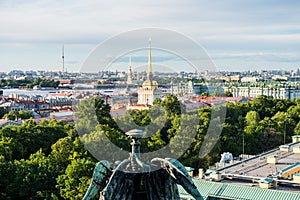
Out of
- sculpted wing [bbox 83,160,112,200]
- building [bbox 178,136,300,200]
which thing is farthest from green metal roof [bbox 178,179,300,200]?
sculpted wing [bbox 83,160,112,200]

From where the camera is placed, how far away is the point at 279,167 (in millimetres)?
23672

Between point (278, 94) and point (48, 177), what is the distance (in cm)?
9056

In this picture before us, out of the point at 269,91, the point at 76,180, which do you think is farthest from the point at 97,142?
the point at 269,91

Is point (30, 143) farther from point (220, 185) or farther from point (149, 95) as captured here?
point (149, 95)

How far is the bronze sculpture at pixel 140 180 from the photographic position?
315 inches

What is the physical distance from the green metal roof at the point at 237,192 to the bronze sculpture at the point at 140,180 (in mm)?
9299

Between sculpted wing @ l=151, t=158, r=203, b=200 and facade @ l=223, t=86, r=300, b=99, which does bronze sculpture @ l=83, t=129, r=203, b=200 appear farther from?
facade @ l=223, t=86, r=300, b=99

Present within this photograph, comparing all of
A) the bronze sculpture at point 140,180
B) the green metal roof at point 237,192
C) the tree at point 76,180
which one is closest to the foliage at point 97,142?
the tree at point 76,180

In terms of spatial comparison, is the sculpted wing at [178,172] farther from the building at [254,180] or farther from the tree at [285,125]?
the tree at [285,125]

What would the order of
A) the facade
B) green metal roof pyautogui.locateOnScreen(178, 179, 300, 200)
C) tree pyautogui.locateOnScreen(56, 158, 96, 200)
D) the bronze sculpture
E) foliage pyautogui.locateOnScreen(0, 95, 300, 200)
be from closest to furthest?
the bronze sculpture < green metal roof pyautogui.locateOnScreen(178, 179, 300, 200) < tree pyautogui.locateOnScreen(56, 158, 96, 200) < foliage pyautogui.locateOnScreen(0, 95, 300, 200) < the facade

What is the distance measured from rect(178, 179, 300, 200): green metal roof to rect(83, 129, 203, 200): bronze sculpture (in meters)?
9.30

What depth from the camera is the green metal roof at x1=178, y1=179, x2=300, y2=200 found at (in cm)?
1750

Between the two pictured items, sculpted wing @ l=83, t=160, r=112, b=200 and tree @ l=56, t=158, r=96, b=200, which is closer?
sculpted wing @ l=83, t=160, r=112, b=200

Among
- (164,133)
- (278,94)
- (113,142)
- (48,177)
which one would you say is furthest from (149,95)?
(278,94)
